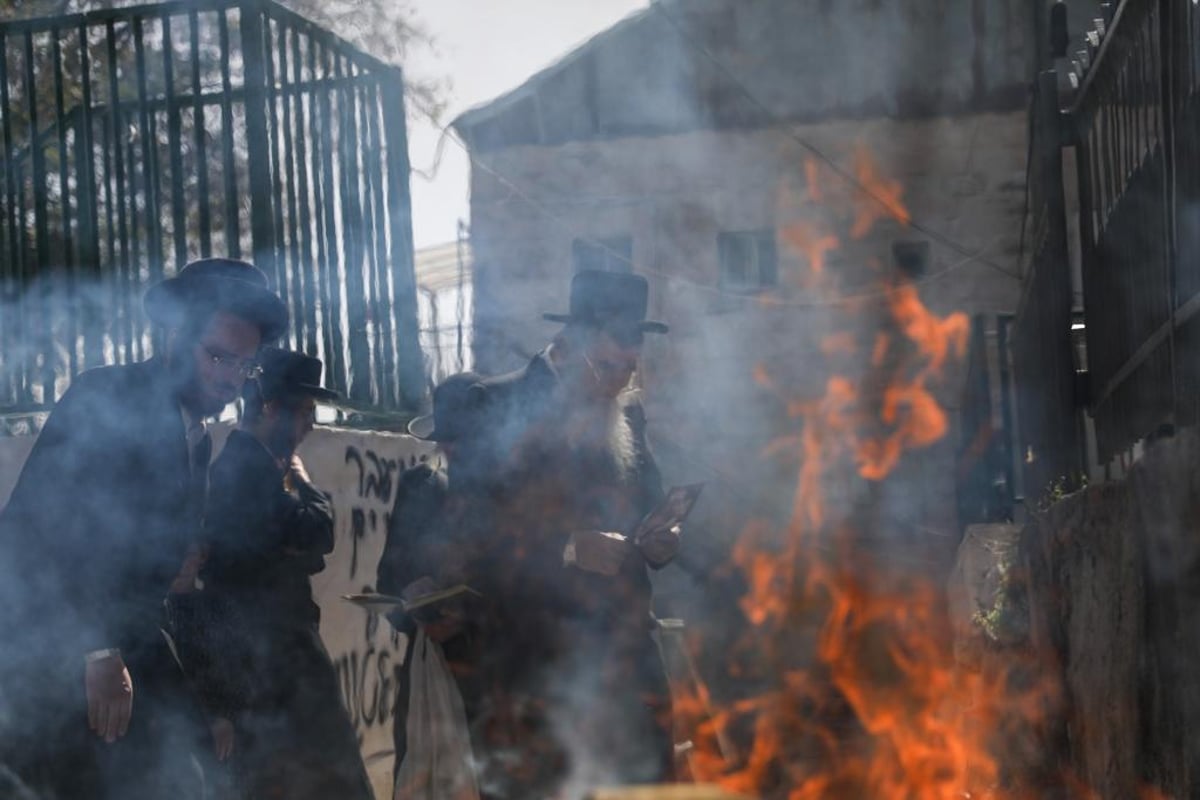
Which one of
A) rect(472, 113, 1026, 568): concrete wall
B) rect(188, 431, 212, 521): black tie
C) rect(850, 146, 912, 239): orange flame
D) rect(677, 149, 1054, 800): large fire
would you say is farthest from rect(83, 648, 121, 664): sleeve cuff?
rect(850, 146, 912, 239): orange flame

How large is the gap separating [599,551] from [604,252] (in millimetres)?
14566

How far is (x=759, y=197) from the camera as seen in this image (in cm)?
2005

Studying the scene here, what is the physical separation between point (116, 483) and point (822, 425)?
643 inches

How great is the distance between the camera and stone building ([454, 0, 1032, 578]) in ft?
64.8

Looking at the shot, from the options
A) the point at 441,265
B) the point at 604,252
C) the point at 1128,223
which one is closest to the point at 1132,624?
the point at 1128,223

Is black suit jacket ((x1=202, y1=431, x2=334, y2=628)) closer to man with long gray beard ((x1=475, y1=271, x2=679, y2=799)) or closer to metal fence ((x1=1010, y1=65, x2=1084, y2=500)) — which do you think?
man with long gray beard ((x1=475, y1=271, x2=679, y2=799))

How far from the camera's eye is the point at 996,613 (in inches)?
261

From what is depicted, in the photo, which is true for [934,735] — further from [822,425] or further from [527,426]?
[822,425]

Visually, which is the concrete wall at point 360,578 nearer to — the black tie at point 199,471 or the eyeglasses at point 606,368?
the eyeglasses at point 606,368

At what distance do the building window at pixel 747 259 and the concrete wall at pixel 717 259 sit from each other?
0.13 meters

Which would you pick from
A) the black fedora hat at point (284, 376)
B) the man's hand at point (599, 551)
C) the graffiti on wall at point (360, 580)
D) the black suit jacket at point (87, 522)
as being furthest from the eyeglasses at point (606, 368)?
the black suit jacket at point (87, 522)

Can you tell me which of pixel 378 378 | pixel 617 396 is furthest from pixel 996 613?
pixel 378 378

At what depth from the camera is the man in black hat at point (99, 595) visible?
429 cm

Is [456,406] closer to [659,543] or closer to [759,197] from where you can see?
[659,543]
